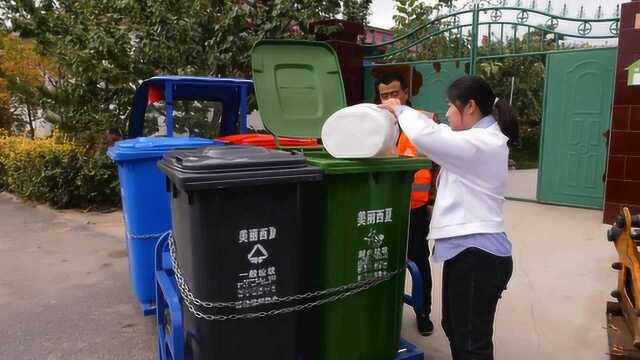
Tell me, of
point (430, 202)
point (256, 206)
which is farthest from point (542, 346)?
point (256, 206)

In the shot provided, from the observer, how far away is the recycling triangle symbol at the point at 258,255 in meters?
2.00

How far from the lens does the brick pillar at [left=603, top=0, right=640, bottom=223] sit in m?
5.17

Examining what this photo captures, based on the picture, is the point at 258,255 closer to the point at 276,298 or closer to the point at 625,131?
the point at 276,298

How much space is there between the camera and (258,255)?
2018mm

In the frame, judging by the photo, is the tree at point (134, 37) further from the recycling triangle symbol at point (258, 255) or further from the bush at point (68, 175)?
the recycling triangle symbol at point (258, 255)

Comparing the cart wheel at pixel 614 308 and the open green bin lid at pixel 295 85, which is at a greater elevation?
the open green bin lid at pixel 295 85

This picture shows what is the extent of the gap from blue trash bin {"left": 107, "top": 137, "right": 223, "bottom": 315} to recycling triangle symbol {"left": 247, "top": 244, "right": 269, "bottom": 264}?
1.29m

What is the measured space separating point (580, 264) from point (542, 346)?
65.4 inches

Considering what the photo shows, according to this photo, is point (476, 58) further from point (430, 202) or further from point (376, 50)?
point (430, 202)

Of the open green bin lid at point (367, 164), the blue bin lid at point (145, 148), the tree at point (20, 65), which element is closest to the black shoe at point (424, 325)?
the open green bin lid at point (367, 164)

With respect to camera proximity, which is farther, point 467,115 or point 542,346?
point 542,346

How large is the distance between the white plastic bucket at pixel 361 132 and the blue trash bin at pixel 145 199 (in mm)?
1272

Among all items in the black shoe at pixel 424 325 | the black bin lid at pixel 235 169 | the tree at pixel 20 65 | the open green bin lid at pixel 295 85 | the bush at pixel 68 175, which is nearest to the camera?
the black bin lid at pixel 235 169

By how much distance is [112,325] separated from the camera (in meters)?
3.40
